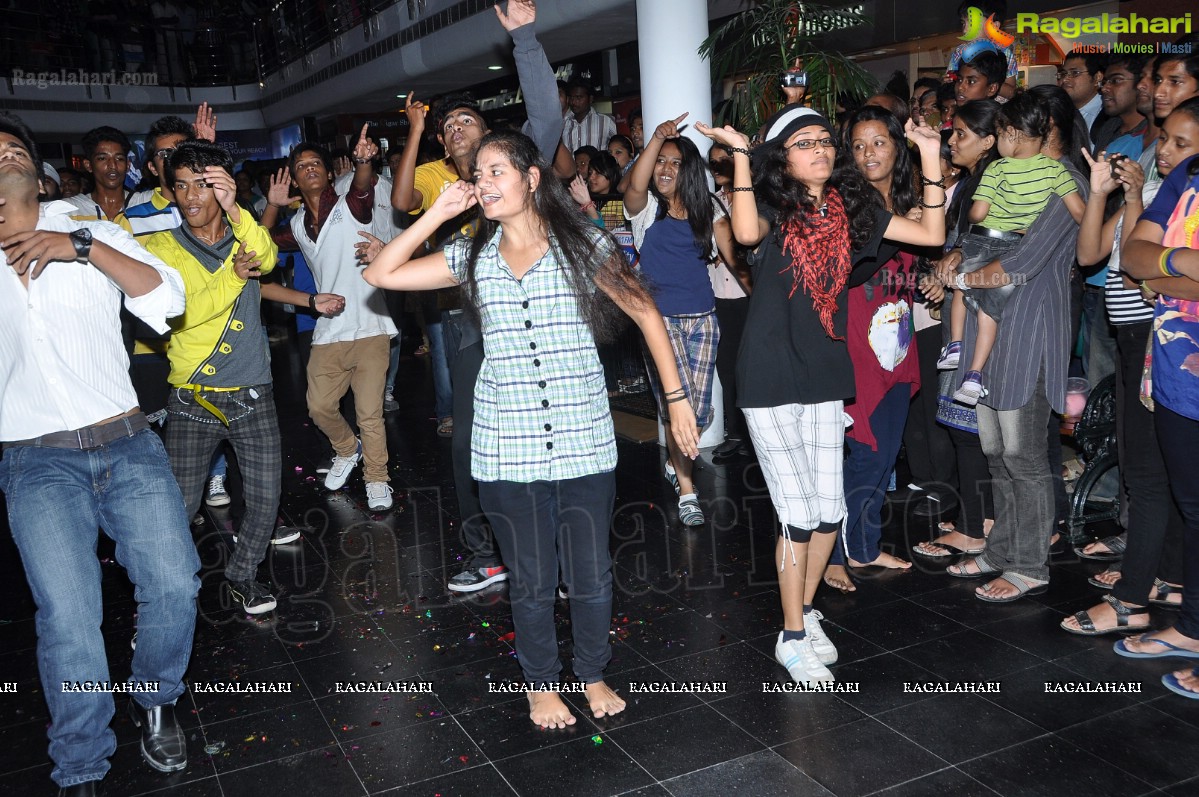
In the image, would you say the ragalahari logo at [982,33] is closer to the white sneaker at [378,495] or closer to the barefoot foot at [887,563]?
the barefoot foot at [887,563]

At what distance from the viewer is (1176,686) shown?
312cm

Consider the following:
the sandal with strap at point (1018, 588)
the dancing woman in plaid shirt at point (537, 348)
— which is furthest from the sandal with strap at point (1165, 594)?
the dancing woman in plaid shirt at point (537, 348)

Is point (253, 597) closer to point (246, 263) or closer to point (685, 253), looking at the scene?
point (246, 263)

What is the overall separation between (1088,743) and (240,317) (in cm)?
331

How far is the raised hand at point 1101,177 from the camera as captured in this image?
355cm

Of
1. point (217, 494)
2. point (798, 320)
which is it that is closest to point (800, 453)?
point (798, 320)

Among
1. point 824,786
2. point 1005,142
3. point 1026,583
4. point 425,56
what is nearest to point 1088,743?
point 824,786

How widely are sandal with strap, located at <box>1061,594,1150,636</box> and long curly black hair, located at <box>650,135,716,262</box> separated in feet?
7.96

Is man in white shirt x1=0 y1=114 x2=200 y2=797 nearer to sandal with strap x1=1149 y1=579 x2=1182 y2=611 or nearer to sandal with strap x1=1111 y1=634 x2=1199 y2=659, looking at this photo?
sandal with strap x1=1111 y1=634 x2=1199 y2=659

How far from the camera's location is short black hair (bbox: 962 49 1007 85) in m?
5.16

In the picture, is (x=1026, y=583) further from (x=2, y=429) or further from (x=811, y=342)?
(x=2, y=429)

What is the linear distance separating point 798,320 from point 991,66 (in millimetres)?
2805

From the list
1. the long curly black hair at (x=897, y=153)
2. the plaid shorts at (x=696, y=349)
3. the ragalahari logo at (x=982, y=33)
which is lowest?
the plaid shorts at (x=696, y=349)

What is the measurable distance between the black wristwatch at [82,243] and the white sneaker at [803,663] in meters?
2.47
